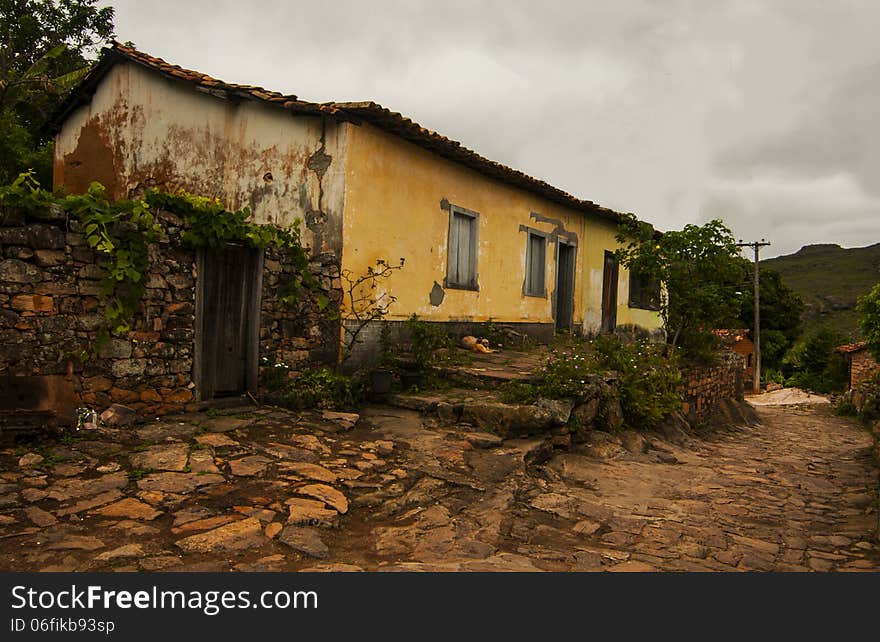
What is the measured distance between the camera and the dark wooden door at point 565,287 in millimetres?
13336

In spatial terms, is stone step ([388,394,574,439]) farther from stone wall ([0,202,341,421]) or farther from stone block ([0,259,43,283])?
stone block ([0,259,43,283])

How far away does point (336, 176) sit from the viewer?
26.0 ft

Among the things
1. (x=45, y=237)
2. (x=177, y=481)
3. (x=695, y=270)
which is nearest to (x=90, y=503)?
(x=177, y=481)

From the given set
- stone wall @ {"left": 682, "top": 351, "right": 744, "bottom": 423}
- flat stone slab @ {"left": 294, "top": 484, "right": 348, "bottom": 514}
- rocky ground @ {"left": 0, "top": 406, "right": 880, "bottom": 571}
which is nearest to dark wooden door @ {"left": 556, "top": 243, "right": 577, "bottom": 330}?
stone wall @ {"left": 682, "top": 351, "right": 744, "bottom": 423}

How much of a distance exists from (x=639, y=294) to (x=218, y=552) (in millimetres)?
14900

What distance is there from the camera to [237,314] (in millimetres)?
7164

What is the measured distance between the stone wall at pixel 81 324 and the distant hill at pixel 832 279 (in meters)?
43.5

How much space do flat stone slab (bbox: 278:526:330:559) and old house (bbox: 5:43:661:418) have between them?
3.12 metres

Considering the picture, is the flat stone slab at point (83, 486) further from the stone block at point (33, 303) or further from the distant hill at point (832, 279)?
the distant hill at point (832, 279)

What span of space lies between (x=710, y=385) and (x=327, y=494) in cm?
1092

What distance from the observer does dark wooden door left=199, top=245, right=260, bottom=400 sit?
22.6 ft

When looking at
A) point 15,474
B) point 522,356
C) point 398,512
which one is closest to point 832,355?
point 522,356

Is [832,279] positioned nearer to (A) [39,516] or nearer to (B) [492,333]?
(B) [492,333]

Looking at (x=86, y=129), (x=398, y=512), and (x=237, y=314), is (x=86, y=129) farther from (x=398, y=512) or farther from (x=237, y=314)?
(x=398, y=512)
